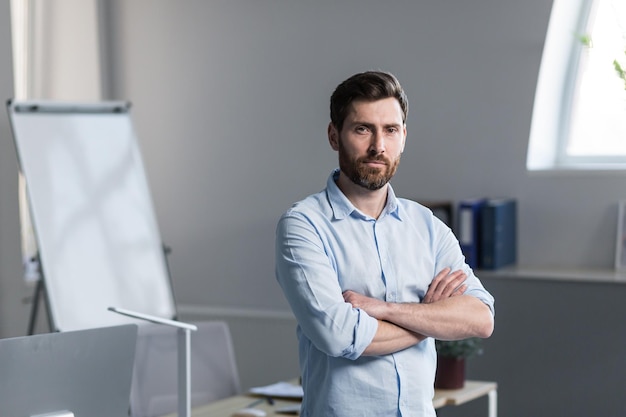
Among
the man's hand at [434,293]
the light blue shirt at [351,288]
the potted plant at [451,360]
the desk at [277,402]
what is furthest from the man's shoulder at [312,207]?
the potted plant at [451,360]

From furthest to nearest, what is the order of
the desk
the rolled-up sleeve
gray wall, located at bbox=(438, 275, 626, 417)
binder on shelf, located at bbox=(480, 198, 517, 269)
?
1. binder on shelf, located at bbox=(480, 198, 517, 269)
2. gray wall, located at bbox=(438, 275, 626, 417)
3. the desk
4. the rolled-up sleeve

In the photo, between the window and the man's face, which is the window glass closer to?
the window

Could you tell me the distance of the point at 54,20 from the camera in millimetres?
5656

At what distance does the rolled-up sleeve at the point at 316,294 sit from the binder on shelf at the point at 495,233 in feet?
7.56

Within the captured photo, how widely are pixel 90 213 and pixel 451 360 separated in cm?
199

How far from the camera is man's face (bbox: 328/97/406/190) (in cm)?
231

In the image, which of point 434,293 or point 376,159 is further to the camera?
point 434,293

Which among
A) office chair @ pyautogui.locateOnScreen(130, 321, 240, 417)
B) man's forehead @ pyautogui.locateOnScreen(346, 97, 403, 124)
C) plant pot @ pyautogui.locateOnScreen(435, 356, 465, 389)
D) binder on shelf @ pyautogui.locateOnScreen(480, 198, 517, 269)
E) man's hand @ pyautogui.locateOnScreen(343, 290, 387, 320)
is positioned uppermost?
man's forehead @ pyautogui.locateOnScreen(346, 97, 403, 124)

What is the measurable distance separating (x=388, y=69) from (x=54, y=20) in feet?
6.61

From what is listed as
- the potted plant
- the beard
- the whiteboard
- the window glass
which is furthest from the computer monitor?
the window glass

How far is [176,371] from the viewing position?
4.09 m

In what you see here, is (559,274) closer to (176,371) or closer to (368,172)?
(176,371)

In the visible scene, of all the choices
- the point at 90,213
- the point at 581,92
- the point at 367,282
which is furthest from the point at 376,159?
the point at 581,92

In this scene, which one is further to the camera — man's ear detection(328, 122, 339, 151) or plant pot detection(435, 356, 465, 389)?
plant pot detection(435, 356, 465, 389)
